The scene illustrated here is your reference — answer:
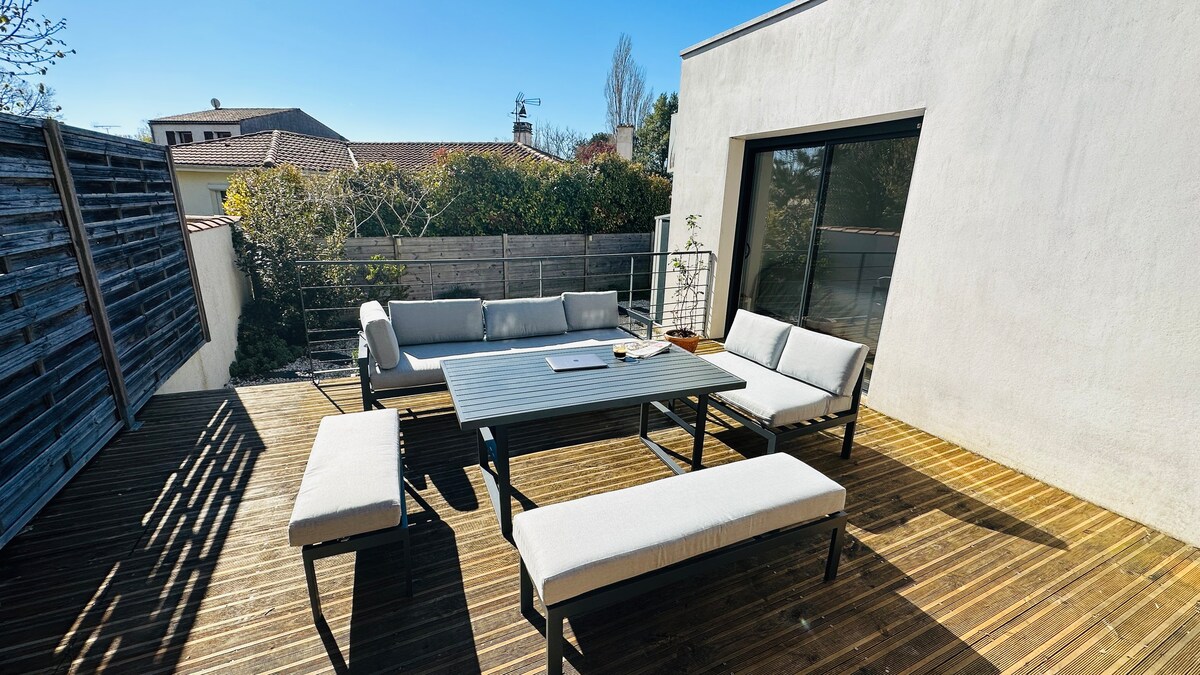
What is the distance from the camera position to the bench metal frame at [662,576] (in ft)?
5.13

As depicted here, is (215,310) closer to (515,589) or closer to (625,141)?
(515,589)

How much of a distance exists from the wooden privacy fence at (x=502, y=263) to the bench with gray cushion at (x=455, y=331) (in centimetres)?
355

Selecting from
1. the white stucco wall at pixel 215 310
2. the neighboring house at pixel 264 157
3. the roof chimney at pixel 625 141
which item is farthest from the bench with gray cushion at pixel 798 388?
the roof chimney at pixel 625 141

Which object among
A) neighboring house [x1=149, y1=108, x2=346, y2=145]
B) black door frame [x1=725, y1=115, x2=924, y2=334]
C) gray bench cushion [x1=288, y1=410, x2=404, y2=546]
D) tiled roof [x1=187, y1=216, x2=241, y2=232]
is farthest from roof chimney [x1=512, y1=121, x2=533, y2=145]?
gray bench cushion [x1=288, y1=410, x2=404, y2=546]

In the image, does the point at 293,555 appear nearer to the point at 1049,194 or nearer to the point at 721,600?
the point at 721,600

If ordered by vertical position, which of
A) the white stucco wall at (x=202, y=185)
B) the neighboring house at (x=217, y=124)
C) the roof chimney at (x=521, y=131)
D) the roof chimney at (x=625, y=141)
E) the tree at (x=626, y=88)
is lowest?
the white stucco wall at (x=202, y=185)

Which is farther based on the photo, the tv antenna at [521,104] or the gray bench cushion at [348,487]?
the tv antenna at [521,104]

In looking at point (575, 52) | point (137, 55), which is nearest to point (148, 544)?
point (137, 55)

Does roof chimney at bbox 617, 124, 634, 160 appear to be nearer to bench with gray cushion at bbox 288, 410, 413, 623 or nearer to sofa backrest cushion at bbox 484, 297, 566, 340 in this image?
sofa backrest cushion at bbox 484, 297, 566, 340

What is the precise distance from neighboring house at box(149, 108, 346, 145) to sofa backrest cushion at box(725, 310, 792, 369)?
73.9 feet

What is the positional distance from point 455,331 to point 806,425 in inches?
114

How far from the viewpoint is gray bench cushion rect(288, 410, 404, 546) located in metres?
1.79

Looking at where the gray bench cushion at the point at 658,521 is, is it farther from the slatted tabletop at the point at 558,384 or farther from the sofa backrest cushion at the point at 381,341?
the sofa backrest cushion at the point at 381,341

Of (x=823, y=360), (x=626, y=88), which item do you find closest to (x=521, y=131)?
(x=626, y=88)
